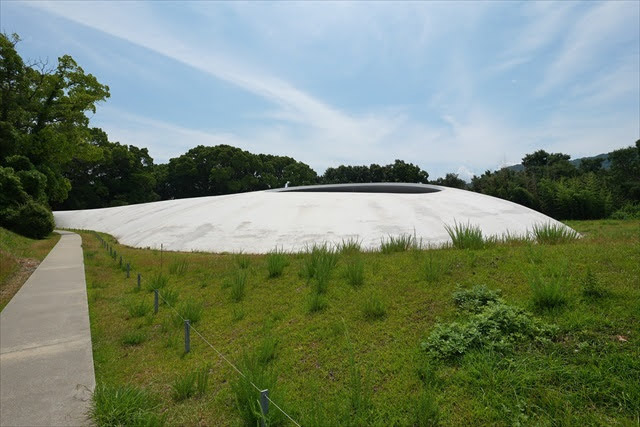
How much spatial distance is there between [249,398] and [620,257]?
5222 mm

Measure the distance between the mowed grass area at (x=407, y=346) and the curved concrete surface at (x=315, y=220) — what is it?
270 inches

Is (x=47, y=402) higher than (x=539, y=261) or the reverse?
the reverse

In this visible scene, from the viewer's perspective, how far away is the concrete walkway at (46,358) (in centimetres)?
303

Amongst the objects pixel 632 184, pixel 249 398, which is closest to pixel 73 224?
pixel 249 398

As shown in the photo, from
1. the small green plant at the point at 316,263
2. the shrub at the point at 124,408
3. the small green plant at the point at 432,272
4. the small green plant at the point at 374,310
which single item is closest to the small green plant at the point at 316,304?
the small green plant at the point at 374,310

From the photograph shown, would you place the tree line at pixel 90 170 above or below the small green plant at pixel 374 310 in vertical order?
above

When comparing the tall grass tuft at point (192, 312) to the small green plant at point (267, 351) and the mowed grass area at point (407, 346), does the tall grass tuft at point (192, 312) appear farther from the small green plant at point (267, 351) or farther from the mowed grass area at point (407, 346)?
the small green plant at point (267, 351)

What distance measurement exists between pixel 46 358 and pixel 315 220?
35.8ft

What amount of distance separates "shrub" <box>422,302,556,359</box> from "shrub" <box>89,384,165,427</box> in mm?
2653

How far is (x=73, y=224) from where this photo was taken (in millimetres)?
32188

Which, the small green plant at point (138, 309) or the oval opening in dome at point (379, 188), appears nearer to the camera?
the small green plant at point (138, 309)

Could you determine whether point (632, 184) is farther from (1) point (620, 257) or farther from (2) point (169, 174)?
(2) point (169, 174)

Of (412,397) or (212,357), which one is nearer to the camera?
(412,397)

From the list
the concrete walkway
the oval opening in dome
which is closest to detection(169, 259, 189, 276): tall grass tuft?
the concrete walkway
